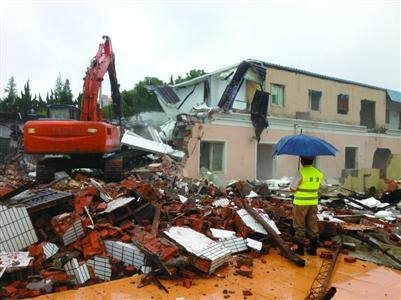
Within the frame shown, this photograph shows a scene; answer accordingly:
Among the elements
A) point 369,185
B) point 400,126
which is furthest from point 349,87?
point 369,185

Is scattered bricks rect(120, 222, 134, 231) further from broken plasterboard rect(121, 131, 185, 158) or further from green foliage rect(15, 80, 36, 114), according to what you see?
green foliage rect(15, 80, 36, 114)

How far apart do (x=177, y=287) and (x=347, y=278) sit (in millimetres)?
2345

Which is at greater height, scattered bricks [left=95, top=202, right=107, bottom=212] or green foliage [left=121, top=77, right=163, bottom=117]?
green foliage [left=121, top=77, right=163, bottom=117]

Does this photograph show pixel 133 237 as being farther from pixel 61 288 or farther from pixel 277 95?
pixel 277 95

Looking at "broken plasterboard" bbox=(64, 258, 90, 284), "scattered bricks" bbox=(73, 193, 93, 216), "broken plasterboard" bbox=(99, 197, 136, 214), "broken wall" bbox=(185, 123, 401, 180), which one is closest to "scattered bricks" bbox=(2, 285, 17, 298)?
"broken plasterboard" bbox=(64, 258, 90, 284)

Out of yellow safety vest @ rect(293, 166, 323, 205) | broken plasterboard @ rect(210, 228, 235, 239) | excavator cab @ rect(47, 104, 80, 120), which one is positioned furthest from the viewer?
excavator cab @ rect(47, 104, 80, 120)

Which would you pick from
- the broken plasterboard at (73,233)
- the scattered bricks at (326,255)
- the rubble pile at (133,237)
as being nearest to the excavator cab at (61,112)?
the rubble pile at (133,237)

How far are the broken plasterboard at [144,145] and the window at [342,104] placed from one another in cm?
1246

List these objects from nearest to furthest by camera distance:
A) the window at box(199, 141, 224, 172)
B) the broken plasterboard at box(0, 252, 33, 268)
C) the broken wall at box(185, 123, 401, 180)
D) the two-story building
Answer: the broken plasterboard at box(0, 252, 33, 268)
the broken wall at box(185, 123, 401, 180)
the window at box(199, 141, 224, 172)
the two-story building

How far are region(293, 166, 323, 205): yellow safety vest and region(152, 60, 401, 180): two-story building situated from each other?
29.9 ft

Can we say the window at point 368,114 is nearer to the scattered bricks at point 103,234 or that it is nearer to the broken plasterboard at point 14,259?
the scattered bricks at point 103,234

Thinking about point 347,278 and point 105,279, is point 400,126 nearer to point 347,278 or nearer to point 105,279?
point 347,278

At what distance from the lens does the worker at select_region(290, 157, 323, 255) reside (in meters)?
5.66

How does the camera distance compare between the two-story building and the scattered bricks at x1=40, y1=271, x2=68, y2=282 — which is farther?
the two-story building
